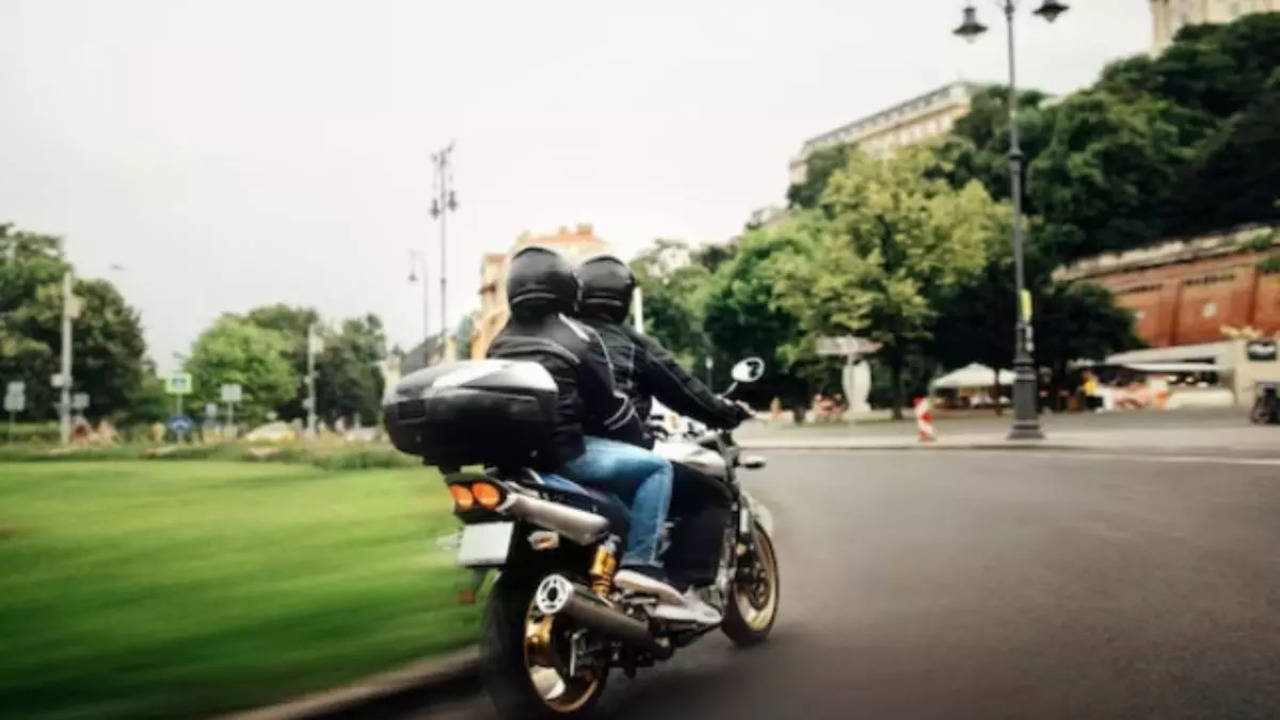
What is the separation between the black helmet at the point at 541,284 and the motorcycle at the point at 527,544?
19.1 inches

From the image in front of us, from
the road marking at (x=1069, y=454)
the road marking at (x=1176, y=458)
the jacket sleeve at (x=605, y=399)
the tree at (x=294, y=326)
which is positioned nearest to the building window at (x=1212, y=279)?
the road marking at (x=1069, y=454)

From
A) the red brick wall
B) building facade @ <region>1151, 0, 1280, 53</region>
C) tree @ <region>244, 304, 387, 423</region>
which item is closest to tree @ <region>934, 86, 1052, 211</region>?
the red brick wall

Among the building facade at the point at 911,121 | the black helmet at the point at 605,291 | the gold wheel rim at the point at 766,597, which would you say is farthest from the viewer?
the building facade at the point at 911,121

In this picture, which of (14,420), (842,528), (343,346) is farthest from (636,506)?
(343,346)

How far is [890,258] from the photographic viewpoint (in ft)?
153

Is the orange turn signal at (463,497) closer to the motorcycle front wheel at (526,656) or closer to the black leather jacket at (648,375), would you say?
the motorcycle front wheel at (526,656)

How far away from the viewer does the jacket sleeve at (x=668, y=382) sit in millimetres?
5066

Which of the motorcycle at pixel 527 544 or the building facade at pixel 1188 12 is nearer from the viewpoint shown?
the motorcycle at pixel 527 544

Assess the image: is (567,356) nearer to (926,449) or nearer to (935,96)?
(926,449)

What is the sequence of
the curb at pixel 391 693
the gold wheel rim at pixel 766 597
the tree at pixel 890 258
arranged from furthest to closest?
the tree at pixel 890 258, the gold wheel rim at pixel 766 597, the curb at pixel 391 693

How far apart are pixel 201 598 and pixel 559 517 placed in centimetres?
252

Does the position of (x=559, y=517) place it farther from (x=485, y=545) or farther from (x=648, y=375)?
(x=648, y=375)

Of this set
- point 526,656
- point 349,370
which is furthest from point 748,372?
point 349,370

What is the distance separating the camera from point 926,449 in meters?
23.9
